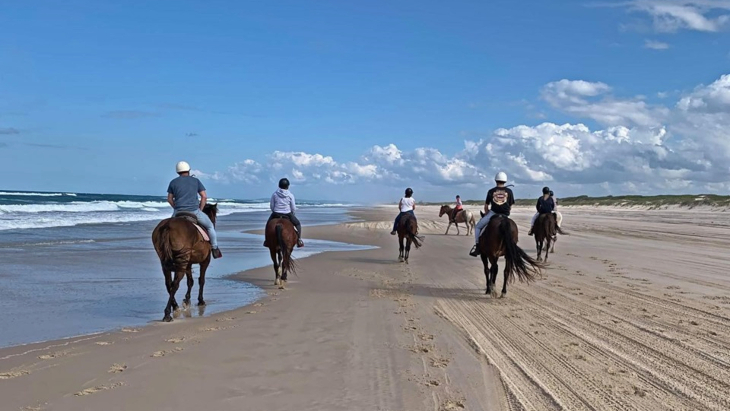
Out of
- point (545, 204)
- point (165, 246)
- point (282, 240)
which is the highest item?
point (545, 204)

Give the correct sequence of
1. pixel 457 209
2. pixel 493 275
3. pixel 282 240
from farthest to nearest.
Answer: pixel 457 209 < pixel 282 240 < pixel 493 275

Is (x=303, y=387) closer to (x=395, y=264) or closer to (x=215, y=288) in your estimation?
(x=215, y=288)

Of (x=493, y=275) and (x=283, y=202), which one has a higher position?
(x=283, y=202)

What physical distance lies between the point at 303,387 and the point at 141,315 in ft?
14.1

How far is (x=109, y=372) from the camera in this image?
210 inches

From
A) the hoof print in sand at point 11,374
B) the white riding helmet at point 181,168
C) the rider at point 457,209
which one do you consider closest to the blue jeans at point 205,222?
the white riding helmet at point 181,168

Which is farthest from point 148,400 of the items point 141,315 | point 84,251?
point 84,251

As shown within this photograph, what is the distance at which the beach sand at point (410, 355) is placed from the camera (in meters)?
4.73

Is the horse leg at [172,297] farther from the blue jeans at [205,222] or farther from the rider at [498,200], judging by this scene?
the rider at [498,200]

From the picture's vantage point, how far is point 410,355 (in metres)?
6.11

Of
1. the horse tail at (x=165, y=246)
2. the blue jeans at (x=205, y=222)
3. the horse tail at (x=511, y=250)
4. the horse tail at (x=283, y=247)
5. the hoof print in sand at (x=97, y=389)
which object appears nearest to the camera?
the hoof print in sand at (x=97, y=389)

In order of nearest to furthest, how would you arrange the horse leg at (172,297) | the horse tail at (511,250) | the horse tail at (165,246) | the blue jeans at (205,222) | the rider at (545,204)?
the horse leg at (172,297), the horse tail at (165,246), the blue jeans at (205,222), the horse tail at (511,250), the rider at (545,204)

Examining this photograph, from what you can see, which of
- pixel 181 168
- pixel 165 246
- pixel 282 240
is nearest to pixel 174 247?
pixel 165 246

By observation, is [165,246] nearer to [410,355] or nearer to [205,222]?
[205,222]
